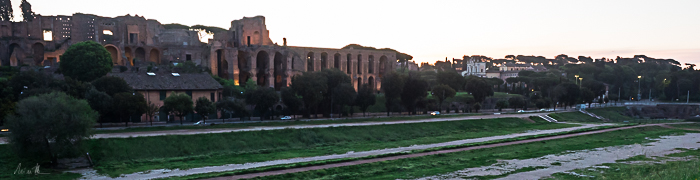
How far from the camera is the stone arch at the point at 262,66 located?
63875 mm

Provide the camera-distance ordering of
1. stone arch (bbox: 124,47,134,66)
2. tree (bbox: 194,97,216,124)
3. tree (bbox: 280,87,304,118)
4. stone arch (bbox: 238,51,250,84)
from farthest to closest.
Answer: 1. stone arch (bbox: 238,51,250,84)
2. stone arch (bbox: 124,47,134,66)
3. tree (bbox: 280,87,304,118)
4. tree (bbox: 194,97,216,124)

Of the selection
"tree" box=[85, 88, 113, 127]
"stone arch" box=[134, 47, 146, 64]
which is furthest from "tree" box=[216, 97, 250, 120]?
"stone arch" box=[134, 47, 146, 64]

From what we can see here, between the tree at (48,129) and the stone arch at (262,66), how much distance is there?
40689mm

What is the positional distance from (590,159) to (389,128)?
15902 millimetres

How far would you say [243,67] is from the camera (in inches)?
2496

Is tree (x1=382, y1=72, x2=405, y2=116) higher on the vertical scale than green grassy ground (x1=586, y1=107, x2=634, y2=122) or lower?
higher

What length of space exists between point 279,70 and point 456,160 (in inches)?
1727

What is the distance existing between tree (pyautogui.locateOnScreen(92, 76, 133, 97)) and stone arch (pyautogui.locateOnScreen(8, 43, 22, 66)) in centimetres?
2334

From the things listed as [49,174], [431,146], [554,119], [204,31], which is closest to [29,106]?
[49,174]

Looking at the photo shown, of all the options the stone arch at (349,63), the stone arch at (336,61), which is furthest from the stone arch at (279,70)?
the stone arch at (349,63)

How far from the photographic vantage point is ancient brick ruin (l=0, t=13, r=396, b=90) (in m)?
55.1

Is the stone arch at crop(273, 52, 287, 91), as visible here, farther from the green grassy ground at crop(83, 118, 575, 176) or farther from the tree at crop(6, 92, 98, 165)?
the tree at crop(6, 92, 98, 165)

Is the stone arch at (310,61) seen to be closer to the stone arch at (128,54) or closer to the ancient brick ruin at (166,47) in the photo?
the ancient brick ruin at (166,47)

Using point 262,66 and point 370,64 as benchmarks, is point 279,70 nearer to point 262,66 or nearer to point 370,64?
point 262,66
